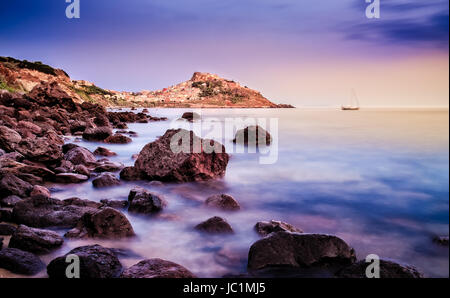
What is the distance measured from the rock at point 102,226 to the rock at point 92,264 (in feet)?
2.57

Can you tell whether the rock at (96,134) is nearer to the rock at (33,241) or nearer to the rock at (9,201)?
the rock at (9,201)

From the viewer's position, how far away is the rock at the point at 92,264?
9.96ft

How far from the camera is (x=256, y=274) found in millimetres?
3455

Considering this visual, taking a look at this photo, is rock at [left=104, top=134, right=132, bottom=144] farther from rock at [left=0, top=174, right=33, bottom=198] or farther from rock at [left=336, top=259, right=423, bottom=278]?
rock at [left=336, top=259, right=423, bottom=278]

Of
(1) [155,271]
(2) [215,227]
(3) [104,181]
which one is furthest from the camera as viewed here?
(3) [104,181]

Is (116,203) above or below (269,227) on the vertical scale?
above

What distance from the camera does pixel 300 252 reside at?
3.46 meters

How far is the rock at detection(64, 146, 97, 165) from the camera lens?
337 inches

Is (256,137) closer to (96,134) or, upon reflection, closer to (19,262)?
(96,134)

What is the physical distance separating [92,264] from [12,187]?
3201 millimetres

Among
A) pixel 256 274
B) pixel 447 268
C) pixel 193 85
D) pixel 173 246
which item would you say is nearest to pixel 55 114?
pixel 173 246

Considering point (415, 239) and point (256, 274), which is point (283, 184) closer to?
point (415, 239)

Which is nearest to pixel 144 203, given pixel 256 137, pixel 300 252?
pixel 300 252

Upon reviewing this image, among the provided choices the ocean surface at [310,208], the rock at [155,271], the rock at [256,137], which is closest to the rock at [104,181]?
the ocean surface at [310,208]
